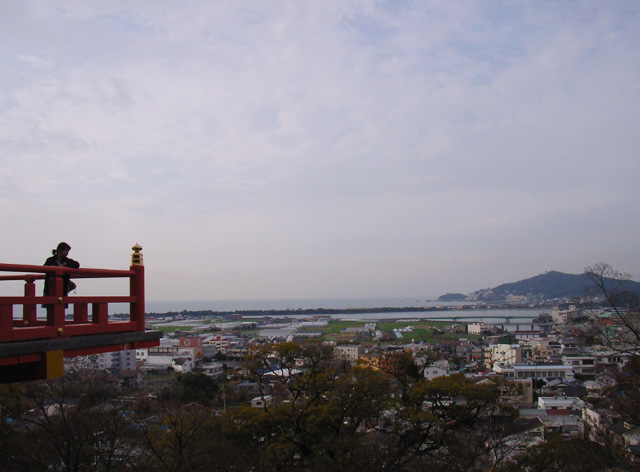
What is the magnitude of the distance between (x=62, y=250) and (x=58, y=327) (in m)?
0.58

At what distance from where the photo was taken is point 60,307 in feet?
10.1

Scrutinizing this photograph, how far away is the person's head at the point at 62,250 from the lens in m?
3.33

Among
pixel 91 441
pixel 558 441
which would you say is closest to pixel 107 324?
pixel 91 441

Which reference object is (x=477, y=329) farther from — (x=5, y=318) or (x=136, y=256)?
(x=5, y=318)

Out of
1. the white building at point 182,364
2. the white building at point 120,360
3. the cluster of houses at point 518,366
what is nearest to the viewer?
the cluster of houses at point 518,366

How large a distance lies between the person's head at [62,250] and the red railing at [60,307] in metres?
0.15

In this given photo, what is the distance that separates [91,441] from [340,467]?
469cm

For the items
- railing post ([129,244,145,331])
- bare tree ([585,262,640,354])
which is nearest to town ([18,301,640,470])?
bare tree ([585,262,640,354])

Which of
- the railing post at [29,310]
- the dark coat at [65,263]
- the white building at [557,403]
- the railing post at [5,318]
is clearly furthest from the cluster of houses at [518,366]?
the railing post at [5,318]

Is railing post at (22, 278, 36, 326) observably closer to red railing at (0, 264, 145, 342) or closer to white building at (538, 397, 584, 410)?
red railing at (0, 264, 145, 342)

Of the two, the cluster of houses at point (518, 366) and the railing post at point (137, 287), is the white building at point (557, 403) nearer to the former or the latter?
the cluster of houses at point (518, 366)

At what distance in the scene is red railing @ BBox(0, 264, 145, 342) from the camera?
9.27ft

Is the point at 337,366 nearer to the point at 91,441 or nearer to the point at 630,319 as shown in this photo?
the point at 91,441

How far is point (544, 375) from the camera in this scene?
2798 cm
